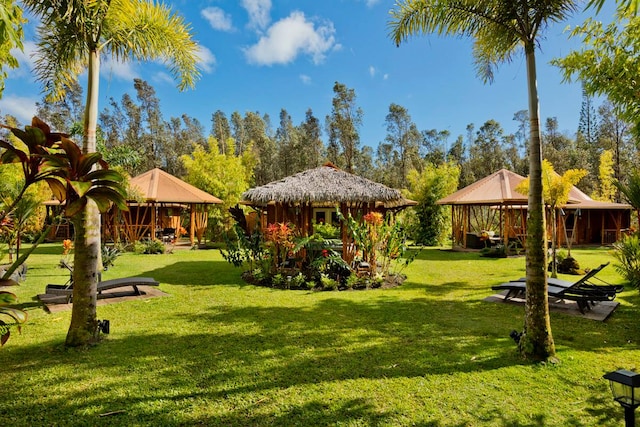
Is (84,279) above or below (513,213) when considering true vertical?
below

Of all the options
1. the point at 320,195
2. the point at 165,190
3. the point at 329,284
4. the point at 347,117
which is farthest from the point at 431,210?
the point at 347,117

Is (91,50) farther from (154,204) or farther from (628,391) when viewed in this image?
(154,204)

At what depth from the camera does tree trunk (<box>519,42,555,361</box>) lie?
13.4 ft

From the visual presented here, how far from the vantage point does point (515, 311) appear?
659cm

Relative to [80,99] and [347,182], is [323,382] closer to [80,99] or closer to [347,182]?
[347,182]

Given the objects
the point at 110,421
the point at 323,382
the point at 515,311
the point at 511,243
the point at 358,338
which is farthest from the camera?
the point at 511,243

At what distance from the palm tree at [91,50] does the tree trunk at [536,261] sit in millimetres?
5412

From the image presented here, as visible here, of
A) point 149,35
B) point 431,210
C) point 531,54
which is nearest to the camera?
point 531,54

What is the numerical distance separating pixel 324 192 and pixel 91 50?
20.5ft

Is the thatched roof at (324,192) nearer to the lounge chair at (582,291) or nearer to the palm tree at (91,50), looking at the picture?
the palm tree at (91,50)

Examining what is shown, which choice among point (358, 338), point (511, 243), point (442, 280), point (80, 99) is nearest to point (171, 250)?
point (442, 280)

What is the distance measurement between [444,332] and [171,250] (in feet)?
48.4

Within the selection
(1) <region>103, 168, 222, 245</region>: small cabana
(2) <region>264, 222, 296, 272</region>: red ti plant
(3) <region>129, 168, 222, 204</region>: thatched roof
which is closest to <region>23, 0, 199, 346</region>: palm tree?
(2) <region>264, 222, 296, 272</region>: red ti plant

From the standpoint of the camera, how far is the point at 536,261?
411 cm
